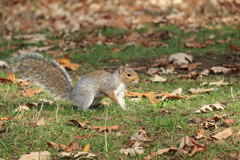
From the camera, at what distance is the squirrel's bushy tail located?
13.9ft

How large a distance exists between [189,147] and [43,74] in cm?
200

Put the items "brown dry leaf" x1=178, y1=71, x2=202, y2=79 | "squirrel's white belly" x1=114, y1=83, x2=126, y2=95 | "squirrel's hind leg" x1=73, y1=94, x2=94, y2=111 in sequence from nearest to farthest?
"squirrel's hind leg" x1=73, y1=94, x2=94, y2=111 → "squirrel's white belly" x1=114, y1=83, x2=126, y2=95 → "brown dry leaf" x1=178, y1=71, x2=202, y2=79

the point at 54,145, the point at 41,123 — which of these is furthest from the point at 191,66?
the point at 54,145

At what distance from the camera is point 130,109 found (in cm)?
389

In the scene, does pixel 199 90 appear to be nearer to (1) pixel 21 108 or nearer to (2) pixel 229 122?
(2) pixel 229 122

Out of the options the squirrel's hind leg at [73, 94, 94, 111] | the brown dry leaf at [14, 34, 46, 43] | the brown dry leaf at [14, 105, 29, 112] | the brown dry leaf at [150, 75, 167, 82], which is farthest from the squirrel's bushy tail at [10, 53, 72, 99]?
the brown dry leaf at [14, 34, 46, 43]

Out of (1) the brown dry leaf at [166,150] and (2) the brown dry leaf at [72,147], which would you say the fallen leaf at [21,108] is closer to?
(2) the brown dry leaf at [72,147]

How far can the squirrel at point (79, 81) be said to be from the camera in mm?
4020

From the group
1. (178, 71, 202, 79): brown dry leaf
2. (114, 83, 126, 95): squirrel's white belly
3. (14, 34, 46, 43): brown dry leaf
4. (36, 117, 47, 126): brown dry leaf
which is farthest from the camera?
(14, 34, 46, 43): brown dry leaf

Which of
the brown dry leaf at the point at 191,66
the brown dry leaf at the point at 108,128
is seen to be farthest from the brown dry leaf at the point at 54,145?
the brown dry leaf at the point at 191,66

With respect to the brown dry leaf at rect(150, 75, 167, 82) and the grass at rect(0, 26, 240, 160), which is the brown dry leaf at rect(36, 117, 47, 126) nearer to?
the grass at rect(0, 26, 240, 160)

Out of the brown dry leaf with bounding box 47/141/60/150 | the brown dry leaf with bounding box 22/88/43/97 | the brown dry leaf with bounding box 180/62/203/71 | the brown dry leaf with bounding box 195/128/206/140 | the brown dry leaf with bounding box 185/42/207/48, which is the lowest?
the brown dry leaf with bounding box 185/42/207/48

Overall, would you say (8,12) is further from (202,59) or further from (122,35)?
(202,59)

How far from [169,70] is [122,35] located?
8.78ft
